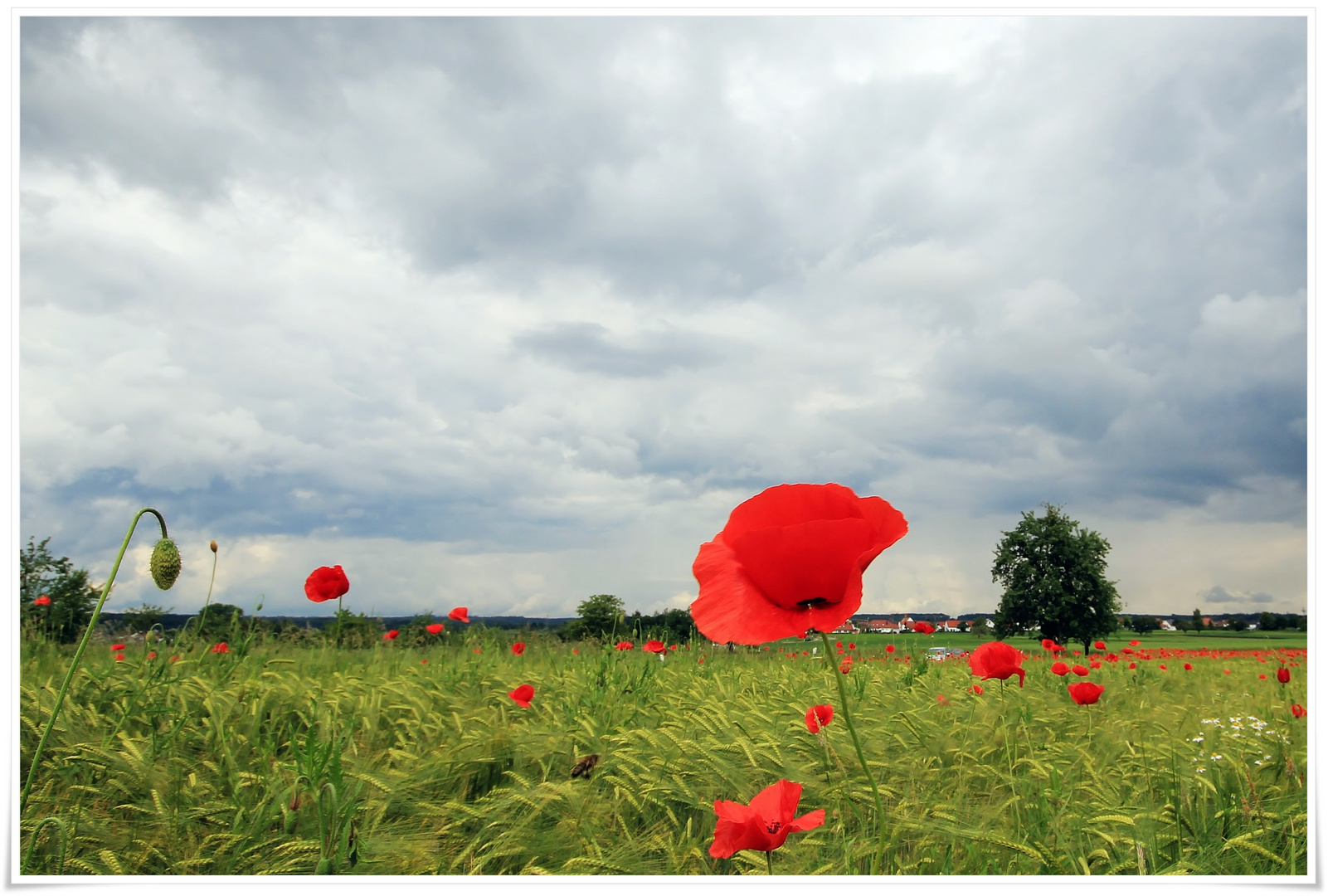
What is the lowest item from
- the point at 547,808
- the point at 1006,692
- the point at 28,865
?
the point at 28,865

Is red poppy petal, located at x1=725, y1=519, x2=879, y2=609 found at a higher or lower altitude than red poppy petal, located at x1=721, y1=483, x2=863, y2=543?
lower

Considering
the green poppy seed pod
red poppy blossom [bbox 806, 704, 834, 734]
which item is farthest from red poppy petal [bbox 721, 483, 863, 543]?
the green poppy seed pod

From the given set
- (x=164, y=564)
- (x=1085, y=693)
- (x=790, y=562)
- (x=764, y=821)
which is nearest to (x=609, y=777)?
(x=764, y=821)

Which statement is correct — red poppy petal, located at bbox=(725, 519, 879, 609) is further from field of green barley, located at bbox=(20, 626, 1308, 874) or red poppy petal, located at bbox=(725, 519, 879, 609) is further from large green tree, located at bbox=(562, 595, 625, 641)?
large green tree, located at bbox=(562, 595, 625, 641)

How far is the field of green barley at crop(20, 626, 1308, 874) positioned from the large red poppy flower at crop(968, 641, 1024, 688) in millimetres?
362

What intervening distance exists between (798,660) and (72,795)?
15.8 feet

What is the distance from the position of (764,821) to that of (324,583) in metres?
3.44

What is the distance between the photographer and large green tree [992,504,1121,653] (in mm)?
23125

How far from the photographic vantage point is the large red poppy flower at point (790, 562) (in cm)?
113

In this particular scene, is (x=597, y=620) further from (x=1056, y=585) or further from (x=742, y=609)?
(x=1056, y=585)

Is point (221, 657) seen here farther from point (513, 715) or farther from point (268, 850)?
point (268, 850)

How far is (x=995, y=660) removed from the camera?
2525mm

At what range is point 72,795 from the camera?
108 inches
